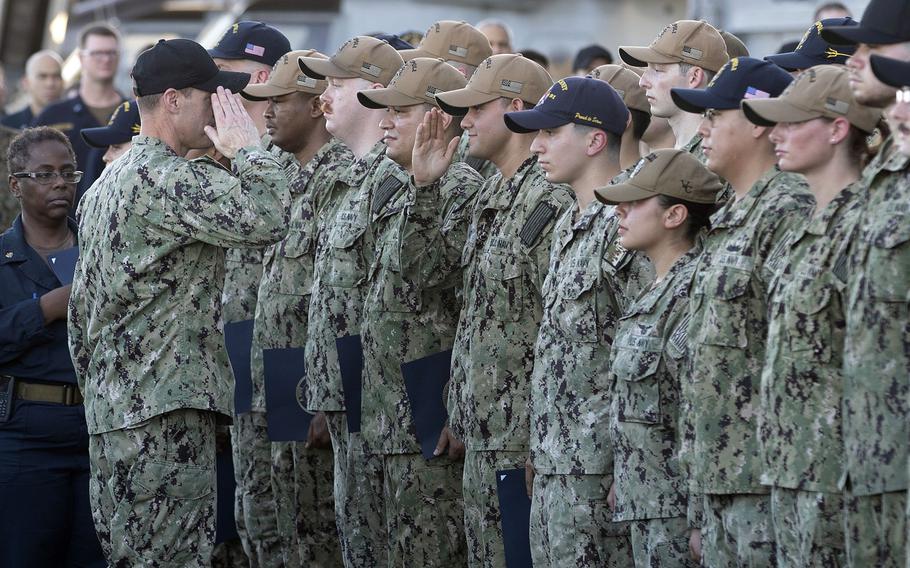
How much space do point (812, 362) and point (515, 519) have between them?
5.05ft

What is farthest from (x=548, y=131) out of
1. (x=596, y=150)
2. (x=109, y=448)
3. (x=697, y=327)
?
(x=109, y=448)

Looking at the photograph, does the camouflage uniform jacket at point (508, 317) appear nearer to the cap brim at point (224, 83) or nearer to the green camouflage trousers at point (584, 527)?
the green camouflage trousers at point (584, 527)

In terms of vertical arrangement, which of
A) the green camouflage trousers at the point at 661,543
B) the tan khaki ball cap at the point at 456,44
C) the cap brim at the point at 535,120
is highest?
the tan khaki ball cap at the point at 456,44

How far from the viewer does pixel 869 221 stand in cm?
358

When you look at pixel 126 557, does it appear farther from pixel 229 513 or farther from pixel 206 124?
pixel 229 513

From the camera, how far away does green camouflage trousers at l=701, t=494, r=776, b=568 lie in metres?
3.97

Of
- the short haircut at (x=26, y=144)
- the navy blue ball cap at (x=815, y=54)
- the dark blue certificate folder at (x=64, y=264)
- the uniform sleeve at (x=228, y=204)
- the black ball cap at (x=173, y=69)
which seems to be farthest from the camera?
the short haircut at (x=26, y=144)

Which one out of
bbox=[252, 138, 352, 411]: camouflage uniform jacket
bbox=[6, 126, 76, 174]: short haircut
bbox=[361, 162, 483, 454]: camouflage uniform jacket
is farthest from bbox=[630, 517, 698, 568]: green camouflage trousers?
bbox=[6, 126, 76, 174]: short haircut

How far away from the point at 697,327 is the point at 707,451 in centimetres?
36

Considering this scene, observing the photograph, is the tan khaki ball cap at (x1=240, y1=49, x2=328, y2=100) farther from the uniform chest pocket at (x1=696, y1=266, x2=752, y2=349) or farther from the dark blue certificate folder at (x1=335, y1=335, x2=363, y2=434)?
the uniform chest pocket at (x1=696, y1=266, x2=752, y2=349)

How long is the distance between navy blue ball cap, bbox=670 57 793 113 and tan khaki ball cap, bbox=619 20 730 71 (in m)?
0.75

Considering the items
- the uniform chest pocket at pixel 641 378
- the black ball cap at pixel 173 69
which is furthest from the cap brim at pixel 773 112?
the black ball cap at pixel 173 69

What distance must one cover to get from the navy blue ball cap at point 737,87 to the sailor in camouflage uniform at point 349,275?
1676 millimetres

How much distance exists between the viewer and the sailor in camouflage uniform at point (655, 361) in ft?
14.2
